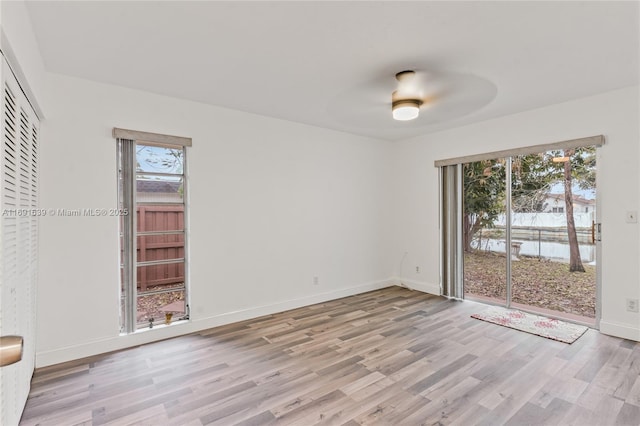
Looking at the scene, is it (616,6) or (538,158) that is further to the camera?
(538,158)

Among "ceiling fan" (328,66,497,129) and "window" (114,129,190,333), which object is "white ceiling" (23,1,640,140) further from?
"window" (114,129,190,333)

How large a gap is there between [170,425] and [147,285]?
5.65ft

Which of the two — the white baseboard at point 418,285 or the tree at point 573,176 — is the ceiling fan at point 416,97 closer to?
the tree at point 573,176

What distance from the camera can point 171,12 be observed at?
78.5 inches

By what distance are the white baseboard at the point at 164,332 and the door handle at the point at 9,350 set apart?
283 cm

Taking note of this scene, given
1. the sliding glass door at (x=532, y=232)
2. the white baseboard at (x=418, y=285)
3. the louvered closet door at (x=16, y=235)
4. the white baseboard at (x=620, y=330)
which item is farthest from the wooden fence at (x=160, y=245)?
the white baseboard at (x=620, y=330)

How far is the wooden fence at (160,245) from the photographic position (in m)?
3.31

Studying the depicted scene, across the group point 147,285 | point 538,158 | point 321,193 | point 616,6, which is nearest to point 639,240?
point 538,158

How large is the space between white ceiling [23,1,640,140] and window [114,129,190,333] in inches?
26.5

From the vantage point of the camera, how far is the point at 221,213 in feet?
12.1

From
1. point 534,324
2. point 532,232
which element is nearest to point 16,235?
point 534,324

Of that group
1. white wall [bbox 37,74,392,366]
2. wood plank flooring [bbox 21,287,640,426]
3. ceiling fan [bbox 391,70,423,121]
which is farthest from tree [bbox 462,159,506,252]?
ceiling fan [bbox 391,70,423,121]

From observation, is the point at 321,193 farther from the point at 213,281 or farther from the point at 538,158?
the point at 538,158

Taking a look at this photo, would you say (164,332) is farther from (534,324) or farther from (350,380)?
(534,324)
